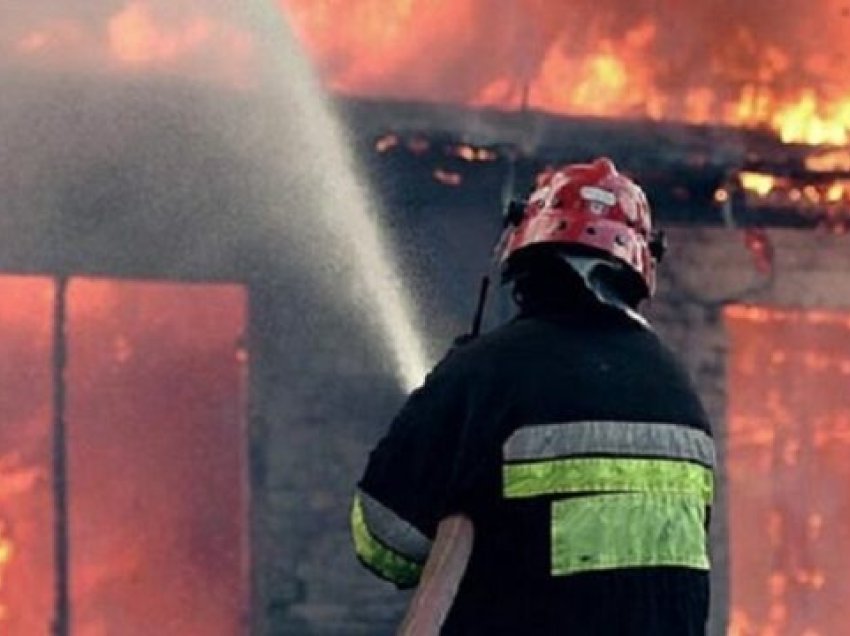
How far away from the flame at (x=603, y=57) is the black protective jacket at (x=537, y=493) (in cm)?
424

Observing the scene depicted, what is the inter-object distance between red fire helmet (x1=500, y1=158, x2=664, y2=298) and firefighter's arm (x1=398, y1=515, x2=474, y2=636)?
508 millimetres

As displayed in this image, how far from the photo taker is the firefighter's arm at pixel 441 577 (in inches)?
146

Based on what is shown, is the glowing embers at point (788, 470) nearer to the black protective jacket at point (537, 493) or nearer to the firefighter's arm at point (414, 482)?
the black protective jacket at point (537, 493)

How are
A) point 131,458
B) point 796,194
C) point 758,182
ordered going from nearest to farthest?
Answer: 1. point 131,458
2. point 758,182
3. point 796,194

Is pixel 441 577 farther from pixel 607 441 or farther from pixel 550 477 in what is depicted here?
pixel 607 441

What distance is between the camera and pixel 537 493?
3.72m

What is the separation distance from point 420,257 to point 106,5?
1.52 meters

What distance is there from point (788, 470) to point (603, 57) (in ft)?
6.30

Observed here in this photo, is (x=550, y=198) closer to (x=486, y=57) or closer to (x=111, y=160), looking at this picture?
(x=111, y=160)

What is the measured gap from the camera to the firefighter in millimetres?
3713

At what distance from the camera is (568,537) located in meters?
3.71

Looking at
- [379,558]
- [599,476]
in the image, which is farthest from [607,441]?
[379,558]

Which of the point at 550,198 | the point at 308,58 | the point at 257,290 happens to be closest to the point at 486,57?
the point at 308,58

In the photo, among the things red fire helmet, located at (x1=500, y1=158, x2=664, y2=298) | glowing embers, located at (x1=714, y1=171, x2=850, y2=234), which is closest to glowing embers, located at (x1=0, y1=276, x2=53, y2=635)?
glowing embers, located at (x1=714, y1=171, x2=850, y2=234)
